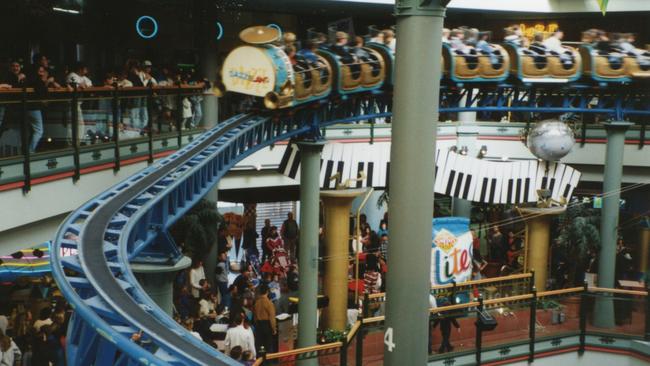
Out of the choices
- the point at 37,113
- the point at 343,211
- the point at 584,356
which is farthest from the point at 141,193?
the point at 584,356

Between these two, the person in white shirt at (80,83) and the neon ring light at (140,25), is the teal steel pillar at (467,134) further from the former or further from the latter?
the person in white shirt at (80,83)

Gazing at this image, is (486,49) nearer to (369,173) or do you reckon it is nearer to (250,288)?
(369,173)

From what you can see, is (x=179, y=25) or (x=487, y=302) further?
(x=179, y=25)

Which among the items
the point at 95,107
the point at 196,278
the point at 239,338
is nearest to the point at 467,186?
the point at 196,278

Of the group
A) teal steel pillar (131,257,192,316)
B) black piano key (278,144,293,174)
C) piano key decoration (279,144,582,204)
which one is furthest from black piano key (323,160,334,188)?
teal steel pillar (131,257,192,316)

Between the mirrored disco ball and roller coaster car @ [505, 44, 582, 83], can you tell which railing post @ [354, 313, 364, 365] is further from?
the mirrored disco ball

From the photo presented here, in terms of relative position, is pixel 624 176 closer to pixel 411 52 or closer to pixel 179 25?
pixel 179 25

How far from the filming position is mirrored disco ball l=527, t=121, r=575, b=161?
17109mm

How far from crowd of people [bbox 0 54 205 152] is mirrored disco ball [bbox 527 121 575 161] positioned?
7.28 meters

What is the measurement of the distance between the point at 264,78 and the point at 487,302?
4876 millimetres

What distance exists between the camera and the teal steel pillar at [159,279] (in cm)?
841

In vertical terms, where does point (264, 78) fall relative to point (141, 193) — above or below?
above

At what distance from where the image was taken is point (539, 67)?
54.3 ft

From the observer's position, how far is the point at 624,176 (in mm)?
20391
